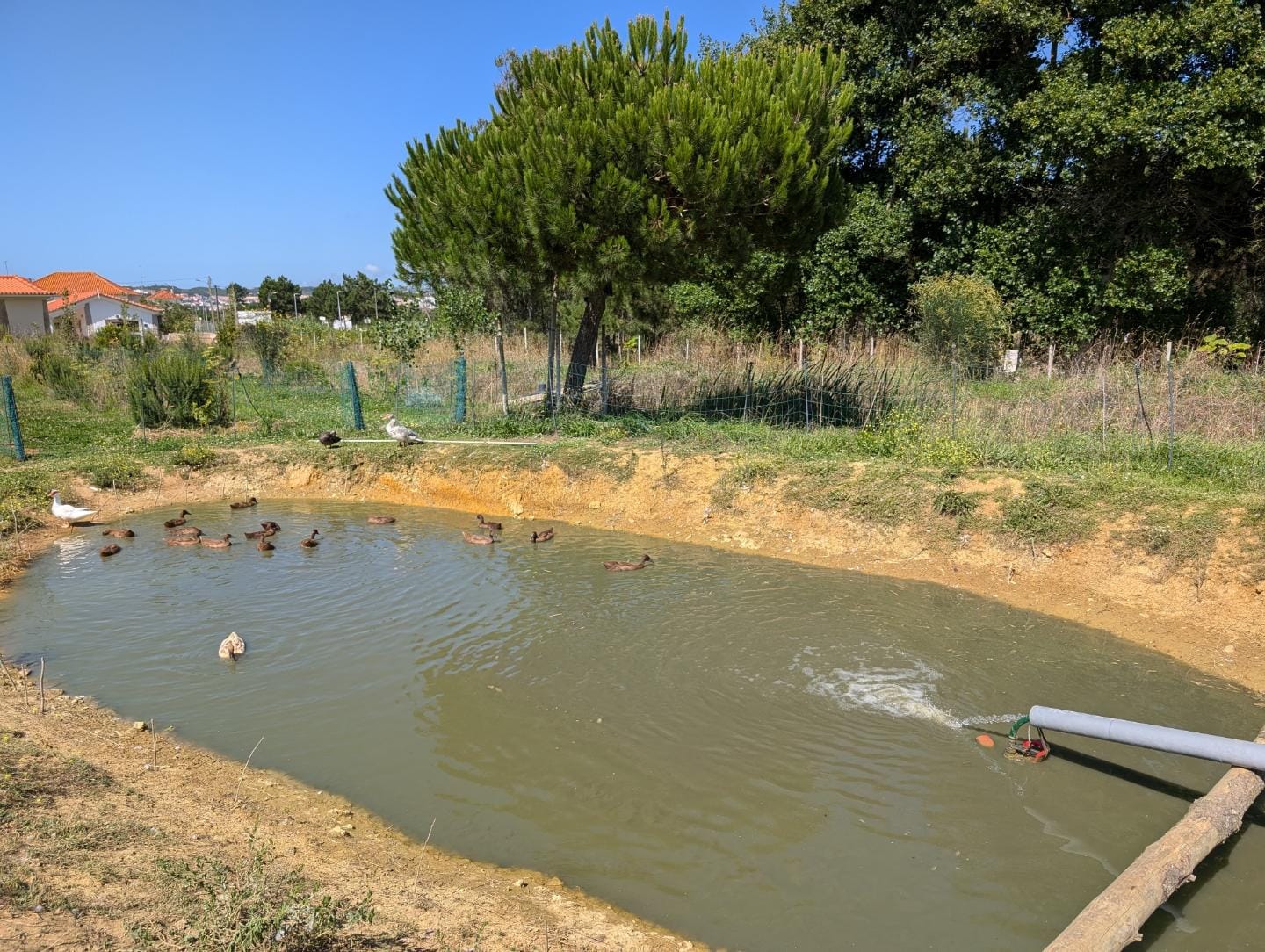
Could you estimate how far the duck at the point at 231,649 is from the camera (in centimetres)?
729

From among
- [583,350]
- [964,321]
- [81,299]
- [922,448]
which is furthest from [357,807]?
[81,299]

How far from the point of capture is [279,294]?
180 ft

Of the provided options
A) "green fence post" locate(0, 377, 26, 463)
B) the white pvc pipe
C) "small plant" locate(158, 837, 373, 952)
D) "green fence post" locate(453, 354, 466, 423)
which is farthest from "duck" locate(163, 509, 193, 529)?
the white pvc pipe

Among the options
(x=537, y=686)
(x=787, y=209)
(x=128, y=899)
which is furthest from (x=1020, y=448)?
(x=128, y=899)

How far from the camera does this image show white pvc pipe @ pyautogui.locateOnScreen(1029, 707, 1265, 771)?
471cm

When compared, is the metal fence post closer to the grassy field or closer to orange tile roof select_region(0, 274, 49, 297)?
the grassy field

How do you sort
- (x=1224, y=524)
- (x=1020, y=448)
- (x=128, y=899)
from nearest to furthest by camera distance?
(x=128, y=899) → (x=1224, y=524) → (x=1020, y=448)

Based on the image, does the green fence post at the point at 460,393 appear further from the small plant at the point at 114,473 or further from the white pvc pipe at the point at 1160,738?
the white pvc pipe at the point at 1160,738

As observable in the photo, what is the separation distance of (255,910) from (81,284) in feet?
199

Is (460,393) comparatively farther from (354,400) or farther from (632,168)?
(632,168)

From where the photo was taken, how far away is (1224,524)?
8.48 metres

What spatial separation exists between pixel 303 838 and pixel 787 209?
12415mm

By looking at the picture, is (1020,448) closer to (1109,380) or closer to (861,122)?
(1109,380)

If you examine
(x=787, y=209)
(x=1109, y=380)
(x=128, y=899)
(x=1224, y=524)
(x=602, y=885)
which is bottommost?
(x=602, y=885)
